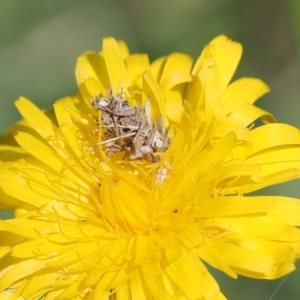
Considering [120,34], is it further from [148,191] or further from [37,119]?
[148,191]

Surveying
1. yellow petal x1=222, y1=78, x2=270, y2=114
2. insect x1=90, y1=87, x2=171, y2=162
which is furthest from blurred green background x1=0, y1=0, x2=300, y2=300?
insect x1=90, y1=87, x2=171, y2=162

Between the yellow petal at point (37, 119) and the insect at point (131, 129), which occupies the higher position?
the yellow petal at point (37, 119)

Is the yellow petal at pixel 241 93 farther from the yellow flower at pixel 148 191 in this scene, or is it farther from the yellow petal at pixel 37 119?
the yellow petal at pixel 37 119

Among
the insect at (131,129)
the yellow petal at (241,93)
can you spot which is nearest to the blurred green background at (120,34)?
the yellow petal at (241,93)

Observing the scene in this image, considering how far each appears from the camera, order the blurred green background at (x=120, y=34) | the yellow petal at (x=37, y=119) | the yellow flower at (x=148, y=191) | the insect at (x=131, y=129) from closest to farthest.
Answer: the yellow flower at (x=148, y=191)
the insect at (x=131, y=129)
the yellow petal at (x=37, y=119)
the blurred green background at (x=120, y=34)

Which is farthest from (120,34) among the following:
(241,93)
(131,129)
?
(131,129)

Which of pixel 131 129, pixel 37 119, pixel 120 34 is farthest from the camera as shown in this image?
pixel 120 34

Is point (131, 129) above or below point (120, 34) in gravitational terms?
below

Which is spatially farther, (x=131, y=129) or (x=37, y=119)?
(x=37, y=119)
